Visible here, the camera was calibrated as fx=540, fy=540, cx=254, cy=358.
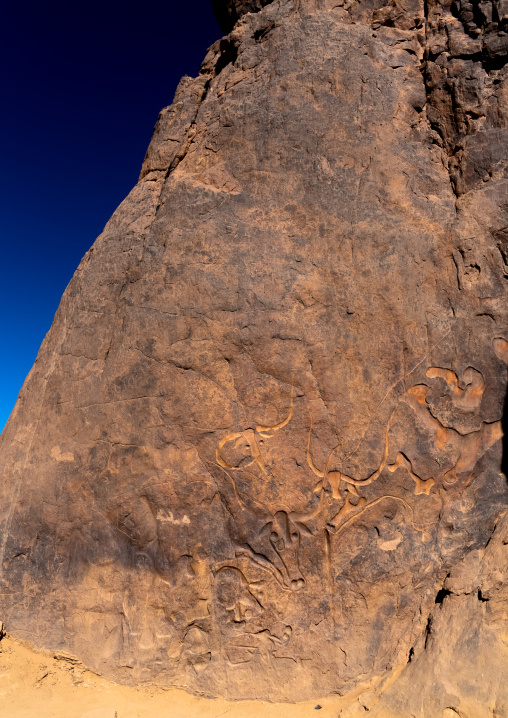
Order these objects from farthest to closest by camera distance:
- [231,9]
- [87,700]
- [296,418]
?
[231,9] → [296,418] → [87,700]

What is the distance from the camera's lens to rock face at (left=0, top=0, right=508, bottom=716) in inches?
138

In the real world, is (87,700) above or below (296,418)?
below

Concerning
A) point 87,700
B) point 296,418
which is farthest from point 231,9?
point 87,700

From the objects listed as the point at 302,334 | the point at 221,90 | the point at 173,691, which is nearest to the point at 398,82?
the point at 221,90

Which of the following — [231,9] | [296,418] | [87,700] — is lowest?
[87,700]

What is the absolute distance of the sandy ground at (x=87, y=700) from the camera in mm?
3318

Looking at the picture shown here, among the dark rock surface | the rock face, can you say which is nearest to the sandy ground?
the rock face

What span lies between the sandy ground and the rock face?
9 cm

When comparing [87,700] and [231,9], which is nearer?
[87,700]

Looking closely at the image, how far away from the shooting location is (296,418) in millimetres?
3625

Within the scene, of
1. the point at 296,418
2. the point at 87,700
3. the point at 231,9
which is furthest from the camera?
the point at 231,9

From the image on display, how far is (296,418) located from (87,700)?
2.23 m

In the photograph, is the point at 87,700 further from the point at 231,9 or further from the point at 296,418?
the point at 231,9

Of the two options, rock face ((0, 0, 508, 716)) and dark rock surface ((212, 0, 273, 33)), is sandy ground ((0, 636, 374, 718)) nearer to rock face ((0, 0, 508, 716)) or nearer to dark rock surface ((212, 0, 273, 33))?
rock face ((0, 0, 508, 716))
